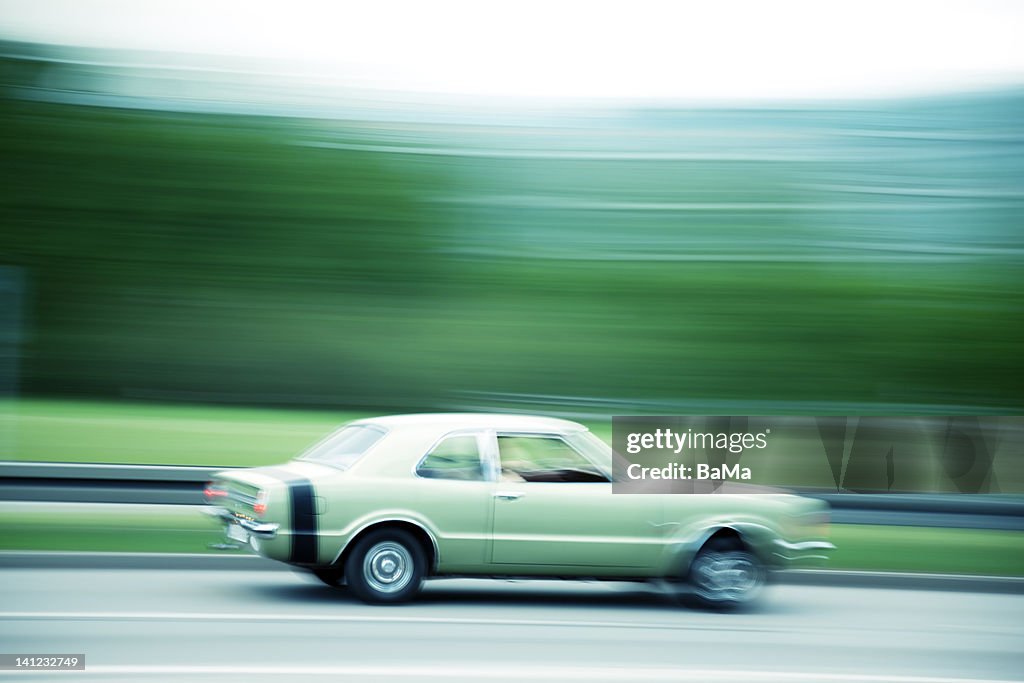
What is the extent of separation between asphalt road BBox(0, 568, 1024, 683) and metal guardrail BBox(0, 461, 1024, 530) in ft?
4.61

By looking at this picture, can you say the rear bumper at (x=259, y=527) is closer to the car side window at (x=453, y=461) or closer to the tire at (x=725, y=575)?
the car side window at (x=453, y=461)

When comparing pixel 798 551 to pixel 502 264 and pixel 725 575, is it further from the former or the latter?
pixel 502 264

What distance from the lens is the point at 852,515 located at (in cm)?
1064

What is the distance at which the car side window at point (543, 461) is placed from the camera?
25.3 ft

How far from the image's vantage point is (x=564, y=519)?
7.57m

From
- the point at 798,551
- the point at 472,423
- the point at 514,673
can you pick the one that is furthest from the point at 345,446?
the point at 798,551

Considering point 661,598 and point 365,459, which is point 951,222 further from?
point 365,459

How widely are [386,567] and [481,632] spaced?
106 centimetres

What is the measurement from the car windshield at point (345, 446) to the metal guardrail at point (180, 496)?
232 cm

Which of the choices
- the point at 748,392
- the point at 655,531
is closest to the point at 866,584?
the point at 655,531

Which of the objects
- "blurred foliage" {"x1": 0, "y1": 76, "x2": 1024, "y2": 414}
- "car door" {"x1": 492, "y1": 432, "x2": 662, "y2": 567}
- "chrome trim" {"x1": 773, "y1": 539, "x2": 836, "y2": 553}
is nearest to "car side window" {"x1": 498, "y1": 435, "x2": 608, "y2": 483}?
"car door" {"x1": 492, "y1": 432, "x2": 662, "y2": 567}

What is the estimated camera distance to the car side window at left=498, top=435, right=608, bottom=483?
25.3 feet

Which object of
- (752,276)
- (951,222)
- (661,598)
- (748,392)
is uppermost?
(951,222)

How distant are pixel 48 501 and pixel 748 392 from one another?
10305mm
